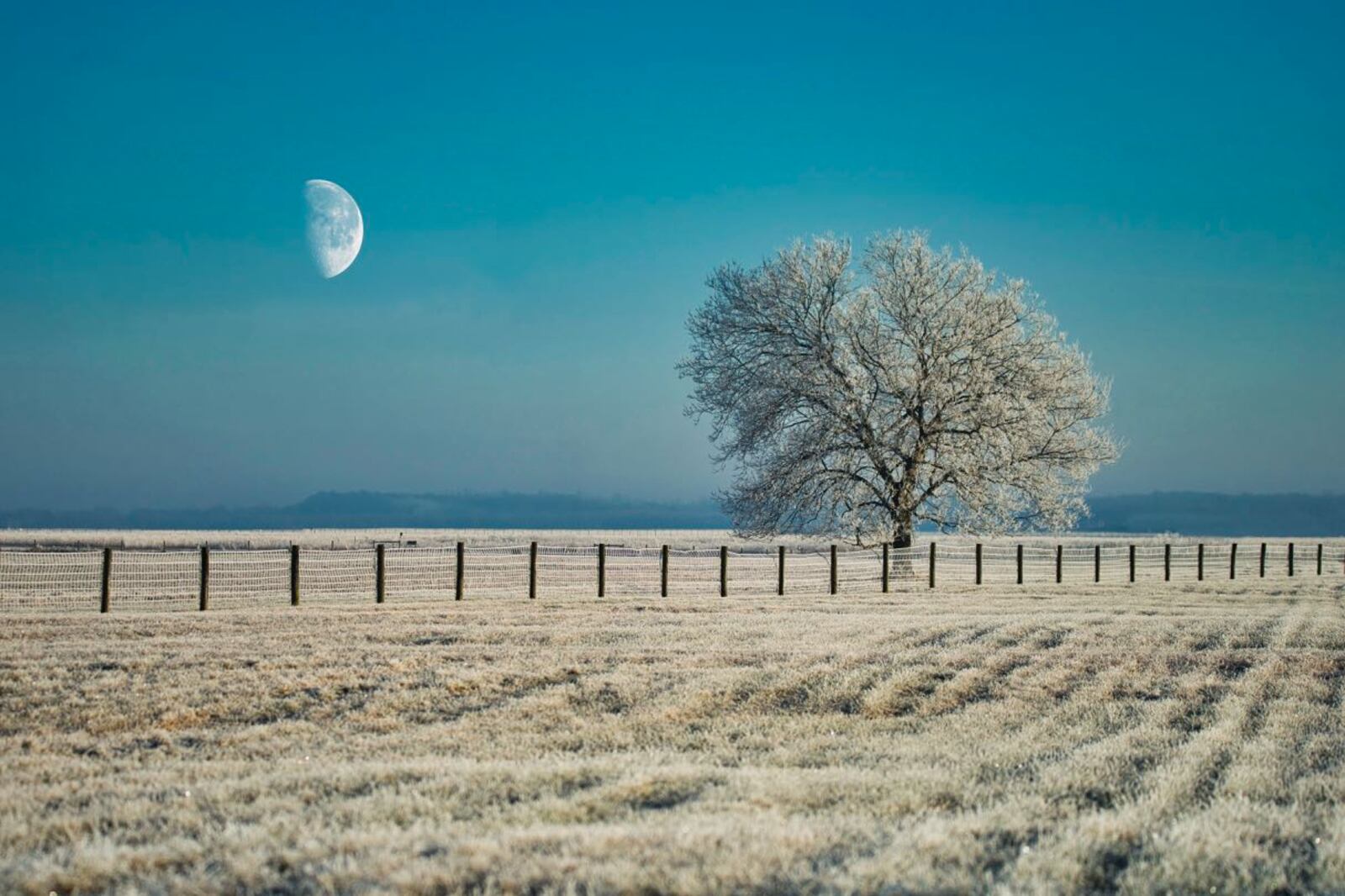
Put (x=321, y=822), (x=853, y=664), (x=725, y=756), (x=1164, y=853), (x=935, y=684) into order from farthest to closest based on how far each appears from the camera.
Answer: (x=853, y=664) → (x=935, y=684) → (x=725, y=756) → (x=321, y=822) → (x=1164, y=853)

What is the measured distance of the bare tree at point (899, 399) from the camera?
3153cm

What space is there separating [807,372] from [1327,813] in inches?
1005

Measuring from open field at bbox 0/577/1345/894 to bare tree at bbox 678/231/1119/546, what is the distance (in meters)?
15.8

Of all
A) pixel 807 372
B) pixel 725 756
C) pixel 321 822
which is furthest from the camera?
pixel 807 372

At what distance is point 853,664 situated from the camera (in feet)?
40.0

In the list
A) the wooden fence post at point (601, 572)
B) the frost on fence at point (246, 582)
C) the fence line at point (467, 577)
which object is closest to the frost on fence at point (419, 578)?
the fence line at point (467, 577)

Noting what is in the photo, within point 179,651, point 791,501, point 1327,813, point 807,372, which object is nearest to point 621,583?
point 791,501

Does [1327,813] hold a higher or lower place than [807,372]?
lower

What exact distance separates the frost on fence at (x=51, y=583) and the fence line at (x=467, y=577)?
49mm

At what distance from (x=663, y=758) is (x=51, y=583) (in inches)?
912

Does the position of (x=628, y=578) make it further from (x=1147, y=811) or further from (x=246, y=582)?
(x=1147, y=811)

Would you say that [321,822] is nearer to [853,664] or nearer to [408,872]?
[408,872]

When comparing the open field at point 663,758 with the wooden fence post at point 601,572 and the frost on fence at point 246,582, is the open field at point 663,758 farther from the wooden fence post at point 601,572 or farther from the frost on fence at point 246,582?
→ the wooden fence post at point 601,572

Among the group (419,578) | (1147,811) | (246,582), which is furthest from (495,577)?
(1147,811)
